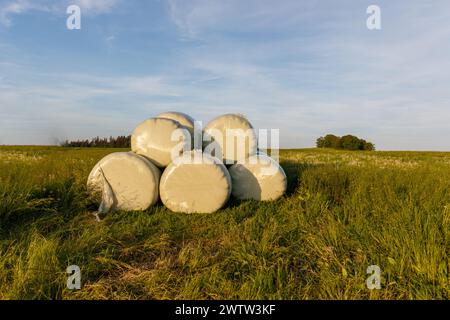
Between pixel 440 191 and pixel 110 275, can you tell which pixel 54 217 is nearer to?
pixel 110 275

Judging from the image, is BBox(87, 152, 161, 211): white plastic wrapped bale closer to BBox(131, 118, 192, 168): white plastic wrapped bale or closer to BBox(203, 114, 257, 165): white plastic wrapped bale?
BBox(131, 118, 192, 168): white plastic wrapped bale

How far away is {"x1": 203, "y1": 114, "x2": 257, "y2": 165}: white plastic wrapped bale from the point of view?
6.62 metres

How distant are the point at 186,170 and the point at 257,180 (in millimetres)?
1478

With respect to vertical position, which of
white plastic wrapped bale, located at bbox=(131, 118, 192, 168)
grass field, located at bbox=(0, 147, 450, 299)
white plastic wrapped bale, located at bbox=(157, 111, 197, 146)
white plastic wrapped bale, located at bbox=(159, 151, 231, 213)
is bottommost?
grass field, located at bbox=(0, 147, 450, 299)

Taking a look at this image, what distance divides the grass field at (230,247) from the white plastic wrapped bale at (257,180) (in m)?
0.43

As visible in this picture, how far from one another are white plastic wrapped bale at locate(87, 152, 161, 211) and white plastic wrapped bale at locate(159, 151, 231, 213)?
1.03ft

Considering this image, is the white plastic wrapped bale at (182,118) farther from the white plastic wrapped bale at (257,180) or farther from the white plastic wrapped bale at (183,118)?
the white plastic wrapped bale at (257,180)

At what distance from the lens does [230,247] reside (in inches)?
154

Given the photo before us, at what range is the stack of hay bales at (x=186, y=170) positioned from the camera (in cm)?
573

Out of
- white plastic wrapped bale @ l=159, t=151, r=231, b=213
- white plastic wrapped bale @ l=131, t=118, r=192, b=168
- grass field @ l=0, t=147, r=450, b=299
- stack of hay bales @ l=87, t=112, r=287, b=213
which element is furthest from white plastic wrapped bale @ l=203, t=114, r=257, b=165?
grass field @ l=0, t=147, r=450, b=299

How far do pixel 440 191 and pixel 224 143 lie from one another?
376cm

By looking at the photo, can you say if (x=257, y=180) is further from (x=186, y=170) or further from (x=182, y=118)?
(x=182, y=118)

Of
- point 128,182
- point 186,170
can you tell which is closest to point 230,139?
point 186,170
